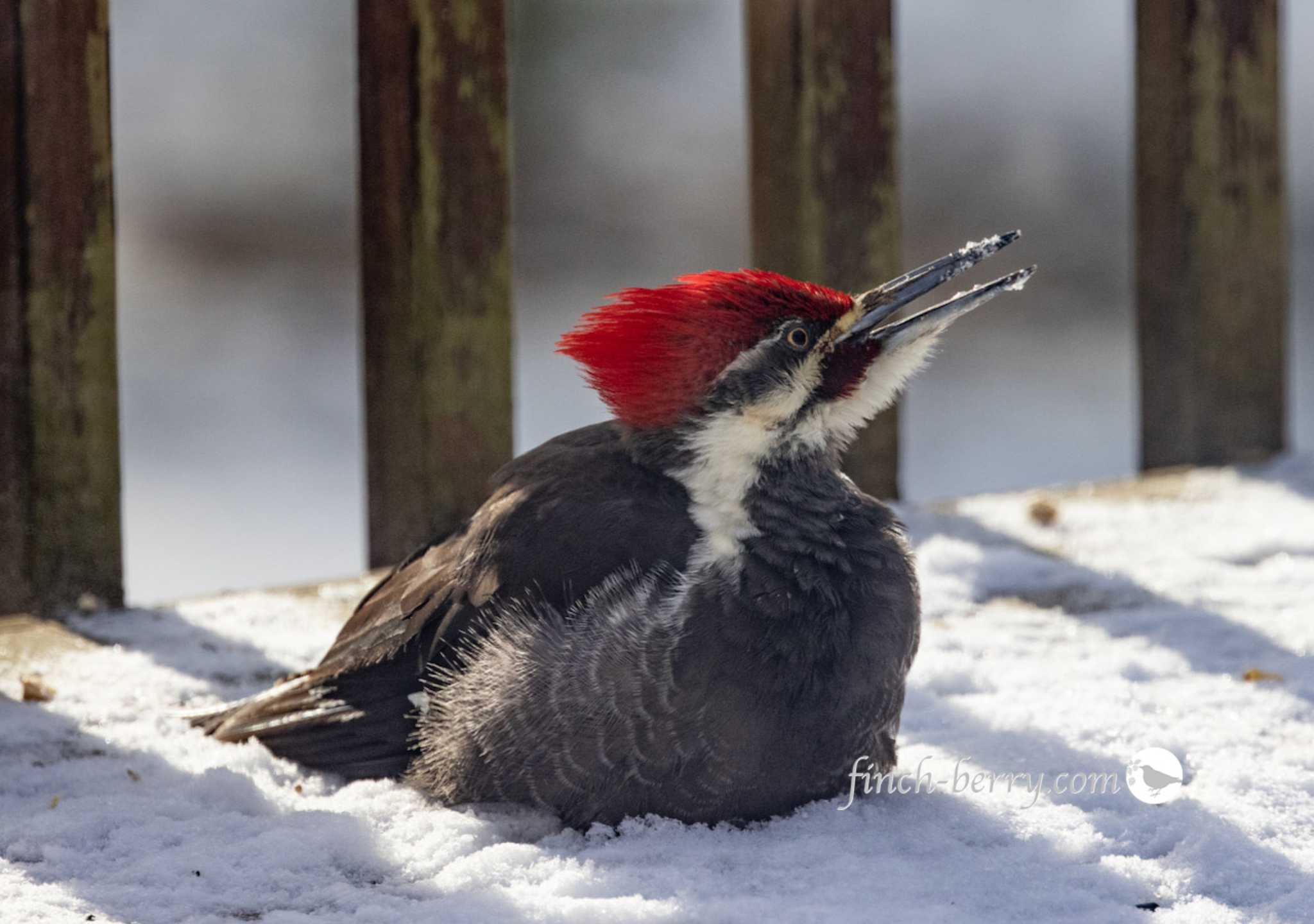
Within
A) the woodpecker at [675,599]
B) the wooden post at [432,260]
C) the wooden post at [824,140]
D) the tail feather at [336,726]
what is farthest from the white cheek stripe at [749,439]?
the wooden post at [824,140]

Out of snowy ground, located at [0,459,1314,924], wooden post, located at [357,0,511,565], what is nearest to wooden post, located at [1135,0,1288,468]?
snowy ground, located at [0,459,1314,924]

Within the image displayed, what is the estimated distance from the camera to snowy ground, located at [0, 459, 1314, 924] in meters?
1.99

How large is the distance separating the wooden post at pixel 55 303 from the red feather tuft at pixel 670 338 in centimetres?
131

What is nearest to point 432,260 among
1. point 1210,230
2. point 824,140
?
point 824,140

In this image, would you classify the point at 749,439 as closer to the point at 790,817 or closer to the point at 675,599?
the point at 675,599

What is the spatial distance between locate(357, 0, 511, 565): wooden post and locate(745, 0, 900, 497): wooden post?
29.9 inches

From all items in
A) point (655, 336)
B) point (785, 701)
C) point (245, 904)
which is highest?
point (655, 336)

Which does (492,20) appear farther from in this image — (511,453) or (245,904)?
(245,904)

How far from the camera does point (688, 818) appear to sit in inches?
86.5

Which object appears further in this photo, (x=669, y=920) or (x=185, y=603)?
(x=185, y=603)

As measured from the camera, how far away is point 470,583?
7.71 feet

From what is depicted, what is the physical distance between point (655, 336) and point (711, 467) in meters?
0.22

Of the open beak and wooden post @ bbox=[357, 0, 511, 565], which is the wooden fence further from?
the open beak

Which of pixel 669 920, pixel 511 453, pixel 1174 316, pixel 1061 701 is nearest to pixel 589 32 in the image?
pixel 1174 316
